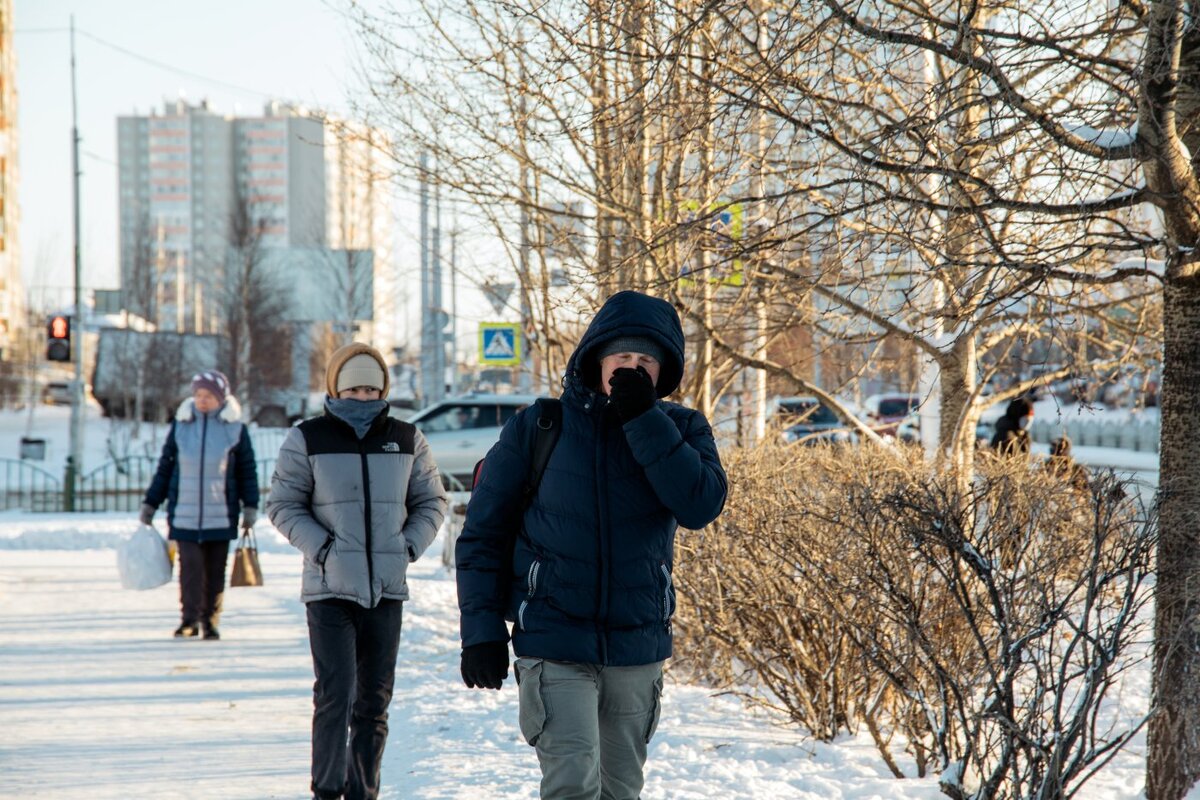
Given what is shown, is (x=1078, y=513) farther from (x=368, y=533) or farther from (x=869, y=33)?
(x=368, y=533)

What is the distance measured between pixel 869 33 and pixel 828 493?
2.02 meters

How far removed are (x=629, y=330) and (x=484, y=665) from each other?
0.96m

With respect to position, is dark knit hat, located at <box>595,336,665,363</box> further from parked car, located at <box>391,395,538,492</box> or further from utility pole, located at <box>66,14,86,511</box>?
utility pole, located at <box>66,14,86,511</box>

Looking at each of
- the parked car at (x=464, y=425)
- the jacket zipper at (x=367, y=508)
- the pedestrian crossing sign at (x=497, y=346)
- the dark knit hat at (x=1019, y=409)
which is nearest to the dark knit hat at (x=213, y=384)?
the jacket zipper at (x=367, y=508)

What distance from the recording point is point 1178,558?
4543 mm

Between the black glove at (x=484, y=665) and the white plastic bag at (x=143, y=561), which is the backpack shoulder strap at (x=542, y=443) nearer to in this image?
the black glove at (x=484, y=665)

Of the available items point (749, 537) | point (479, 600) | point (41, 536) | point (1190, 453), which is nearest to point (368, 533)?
point (479, 600)

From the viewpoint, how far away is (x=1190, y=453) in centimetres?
487

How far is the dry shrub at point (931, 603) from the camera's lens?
3.98 meters

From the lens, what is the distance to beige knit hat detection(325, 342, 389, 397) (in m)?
4.89

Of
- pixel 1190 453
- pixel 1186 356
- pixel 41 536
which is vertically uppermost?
pixel 1186 356

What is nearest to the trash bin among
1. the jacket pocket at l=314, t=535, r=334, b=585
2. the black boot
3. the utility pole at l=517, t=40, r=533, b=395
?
the utility pole at l=517, t=40, r=533, b=395

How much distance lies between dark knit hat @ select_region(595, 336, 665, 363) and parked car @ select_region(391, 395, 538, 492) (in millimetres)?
15403

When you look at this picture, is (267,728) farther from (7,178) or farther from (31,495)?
(7,178)
